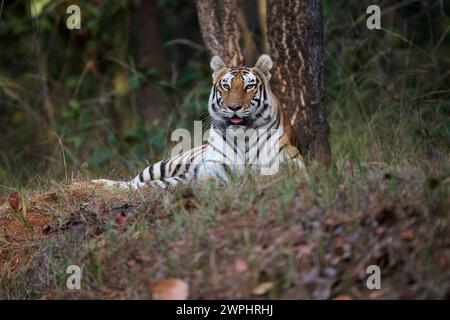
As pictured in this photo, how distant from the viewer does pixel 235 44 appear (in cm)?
715

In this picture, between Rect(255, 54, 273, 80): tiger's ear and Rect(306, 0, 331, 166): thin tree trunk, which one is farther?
Rect(255, 54, 273, 80): tiger's ear

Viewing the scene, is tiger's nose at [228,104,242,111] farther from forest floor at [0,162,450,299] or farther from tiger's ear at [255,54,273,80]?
forest floor at [0,162,450,299]

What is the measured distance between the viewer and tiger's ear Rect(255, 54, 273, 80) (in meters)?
6.23

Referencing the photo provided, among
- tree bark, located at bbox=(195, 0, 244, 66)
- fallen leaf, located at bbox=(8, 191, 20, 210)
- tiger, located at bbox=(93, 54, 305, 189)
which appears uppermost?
tree bark, located at bbox=(195, 0, 244, 66)

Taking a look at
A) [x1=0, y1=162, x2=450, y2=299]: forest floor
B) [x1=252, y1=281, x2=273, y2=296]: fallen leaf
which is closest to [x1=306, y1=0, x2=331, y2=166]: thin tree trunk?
[x1=0, y1=162, x2=450, y2=299]: forest floor

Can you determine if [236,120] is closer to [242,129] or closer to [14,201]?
[242,129]

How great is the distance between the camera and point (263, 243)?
4.23 m

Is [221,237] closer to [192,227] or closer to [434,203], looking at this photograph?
[192,227]

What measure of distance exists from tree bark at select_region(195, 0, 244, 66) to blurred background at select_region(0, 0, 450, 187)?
557mm

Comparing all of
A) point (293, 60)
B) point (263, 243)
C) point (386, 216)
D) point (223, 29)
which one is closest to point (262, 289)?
point (263, 243)

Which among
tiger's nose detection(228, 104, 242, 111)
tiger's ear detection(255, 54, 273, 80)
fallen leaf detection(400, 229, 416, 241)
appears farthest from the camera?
tiger's ear detection(255, 54, 273, 80)

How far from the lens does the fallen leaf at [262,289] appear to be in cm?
399

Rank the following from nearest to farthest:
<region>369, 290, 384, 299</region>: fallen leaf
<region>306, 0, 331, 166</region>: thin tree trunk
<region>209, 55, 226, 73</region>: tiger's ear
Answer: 1. <region>369, 290, 384, 299</region>: fallen leaf
2. <region>306, 0, 331, 166</region>: thin tree trunk
3. <region>209, 55, 226, 73</region>: tiger's ear

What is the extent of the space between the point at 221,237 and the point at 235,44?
3.17 m
